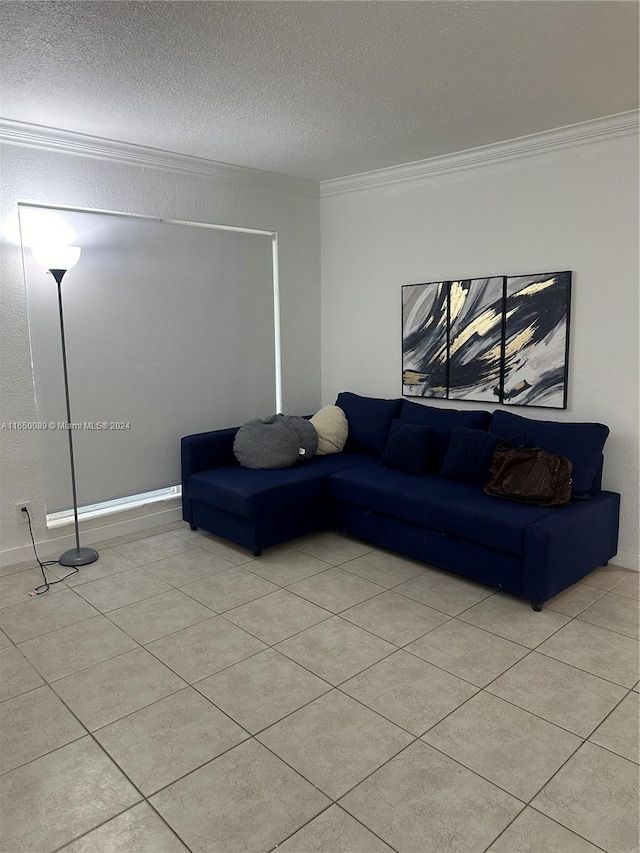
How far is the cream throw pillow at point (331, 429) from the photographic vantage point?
15.4 feet

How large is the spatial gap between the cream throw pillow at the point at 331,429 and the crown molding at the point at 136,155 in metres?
1.83

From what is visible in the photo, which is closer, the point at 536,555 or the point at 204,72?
the point at 204,72

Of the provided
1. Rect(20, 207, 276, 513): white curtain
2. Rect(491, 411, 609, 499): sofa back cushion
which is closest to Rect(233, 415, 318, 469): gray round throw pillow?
Rect(20, 207, 276, 513): white curtain

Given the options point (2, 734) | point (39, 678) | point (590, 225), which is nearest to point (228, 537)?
point (39, 678)

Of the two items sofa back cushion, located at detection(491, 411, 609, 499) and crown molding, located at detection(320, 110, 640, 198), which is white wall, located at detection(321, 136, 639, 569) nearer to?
crown molding, located at detection(320, 110, 640, 198)

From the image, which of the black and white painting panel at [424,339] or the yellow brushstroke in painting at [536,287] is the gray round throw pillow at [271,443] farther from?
the yellow brushstroke in painting at [536,287]

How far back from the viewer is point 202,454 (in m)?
4.38

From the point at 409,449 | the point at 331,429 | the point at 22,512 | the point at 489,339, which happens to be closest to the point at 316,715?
the point at 409,449

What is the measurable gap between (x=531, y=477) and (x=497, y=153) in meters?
2.09

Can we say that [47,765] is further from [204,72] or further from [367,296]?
[367,296]

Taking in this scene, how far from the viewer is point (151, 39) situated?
8.09ft

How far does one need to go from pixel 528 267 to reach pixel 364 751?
3.02 m

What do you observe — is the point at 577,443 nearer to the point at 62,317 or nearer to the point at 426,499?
the point at 426,499

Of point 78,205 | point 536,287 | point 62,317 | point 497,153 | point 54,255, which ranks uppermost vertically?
point 497,153
